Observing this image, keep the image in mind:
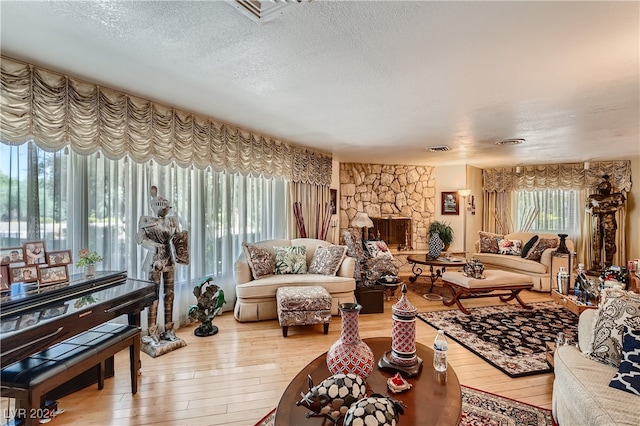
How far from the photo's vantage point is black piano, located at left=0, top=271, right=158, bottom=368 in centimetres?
154

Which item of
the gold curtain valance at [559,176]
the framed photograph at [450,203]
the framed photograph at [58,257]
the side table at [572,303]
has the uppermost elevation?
the gold curtain valance at [559,176]

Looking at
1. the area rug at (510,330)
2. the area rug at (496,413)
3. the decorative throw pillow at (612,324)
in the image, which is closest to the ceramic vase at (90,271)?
the area rug at (496,413)

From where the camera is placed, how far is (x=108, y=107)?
2.70 metres

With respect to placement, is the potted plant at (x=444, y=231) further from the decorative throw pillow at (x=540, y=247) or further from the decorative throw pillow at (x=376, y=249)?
the decorative throw pillow at (x=376, y=249)

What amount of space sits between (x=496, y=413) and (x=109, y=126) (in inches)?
148

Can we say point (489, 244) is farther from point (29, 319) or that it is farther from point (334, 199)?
point (29, 319)

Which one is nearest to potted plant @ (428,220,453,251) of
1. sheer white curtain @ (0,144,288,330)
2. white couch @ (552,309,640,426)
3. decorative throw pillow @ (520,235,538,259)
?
decorative throw pillow @ (520,235,538,259)

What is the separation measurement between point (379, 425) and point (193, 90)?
2.81 meters

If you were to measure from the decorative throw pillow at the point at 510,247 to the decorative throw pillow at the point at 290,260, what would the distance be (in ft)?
13.8

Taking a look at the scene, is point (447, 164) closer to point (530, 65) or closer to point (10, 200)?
point (530, 65)

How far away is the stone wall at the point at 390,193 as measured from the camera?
6410 millimetres

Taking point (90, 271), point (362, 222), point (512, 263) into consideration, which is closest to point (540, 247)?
point (512, 263)

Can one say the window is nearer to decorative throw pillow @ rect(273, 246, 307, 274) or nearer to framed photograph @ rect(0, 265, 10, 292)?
decorative throw pillow @ rect(273, 246, 307, 274)

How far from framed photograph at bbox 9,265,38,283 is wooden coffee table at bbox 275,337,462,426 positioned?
73.3 inches
